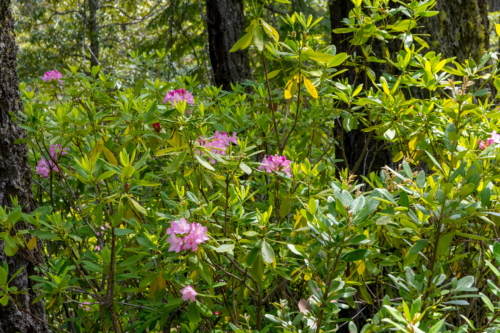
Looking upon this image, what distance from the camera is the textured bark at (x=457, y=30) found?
3.21 meters

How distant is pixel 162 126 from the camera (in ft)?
7.50

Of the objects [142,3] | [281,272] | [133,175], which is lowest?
[281,272]

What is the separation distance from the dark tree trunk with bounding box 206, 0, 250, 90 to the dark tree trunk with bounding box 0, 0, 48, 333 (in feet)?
9.41

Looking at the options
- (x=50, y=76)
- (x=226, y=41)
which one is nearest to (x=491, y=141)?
(x=50, y=76)

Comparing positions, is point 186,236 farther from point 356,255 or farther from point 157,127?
point 157,127

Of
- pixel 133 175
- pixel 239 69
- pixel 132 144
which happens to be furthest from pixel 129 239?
pixel 239 69

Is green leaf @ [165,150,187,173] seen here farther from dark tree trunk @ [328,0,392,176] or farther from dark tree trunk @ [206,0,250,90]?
dark tree trunk @ [206,0,250,90]

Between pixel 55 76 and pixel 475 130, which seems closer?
pixel 475 130

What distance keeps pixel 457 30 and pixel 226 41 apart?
2558 millimetres

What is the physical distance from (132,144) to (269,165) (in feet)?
1.88

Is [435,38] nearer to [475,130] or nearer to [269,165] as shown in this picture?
[475,130]

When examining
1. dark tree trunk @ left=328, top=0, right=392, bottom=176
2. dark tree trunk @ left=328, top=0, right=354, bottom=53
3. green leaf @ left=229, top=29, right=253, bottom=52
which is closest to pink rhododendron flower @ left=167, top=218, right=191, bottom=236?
green leaf @ left=229, top=29, right=253, bottom=52

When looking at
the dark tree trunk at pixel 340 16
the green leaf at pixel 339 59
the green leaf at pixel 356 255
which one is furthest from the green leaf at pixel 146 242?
the dark tree trunk at pixel 340 16

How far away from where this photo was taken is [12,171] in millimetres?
2443
